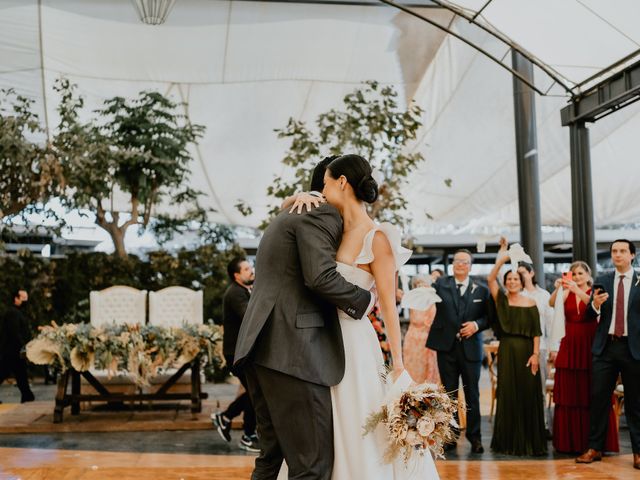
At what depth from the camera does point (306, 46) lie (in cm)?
1305

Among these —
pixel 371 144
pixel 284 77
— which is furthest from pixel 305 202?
pixel 284 77

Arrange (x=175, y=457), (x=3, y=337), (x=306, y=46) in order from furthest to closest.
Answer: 1. (x=306, y=46)
2. (x=3, y=337)
3. (x=175, y=457)

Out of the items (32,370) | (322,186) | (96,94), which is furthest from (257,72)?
(322,186)

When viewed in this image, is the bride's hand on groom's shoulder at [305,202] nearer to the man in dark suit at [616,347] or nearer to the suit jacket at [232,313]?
the suit jacket at [232,313]

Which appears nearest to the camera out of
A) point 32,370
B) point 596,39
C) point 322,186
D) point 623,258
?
point 322,186

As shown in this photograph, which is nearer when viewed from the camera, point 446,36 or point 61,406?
point 61,406

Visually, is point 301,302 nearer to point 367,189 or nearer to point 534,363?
point 367,189

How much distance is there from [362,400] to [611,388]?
3.31 meters

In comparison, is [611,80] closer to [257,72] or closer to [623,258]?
[623,258]

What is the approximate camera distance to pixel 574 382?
597cm

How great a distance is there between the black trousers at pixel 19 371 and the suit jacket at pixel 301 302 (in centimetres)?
707

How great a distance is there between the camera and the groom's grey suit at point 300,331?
8.96 feet

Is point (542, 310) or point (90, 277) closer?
point (542, 310)

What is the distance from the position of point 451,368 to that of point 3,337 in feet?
18.6
